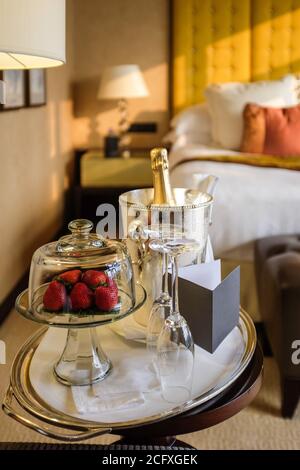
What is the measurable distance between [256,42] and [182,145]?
1.11 metres

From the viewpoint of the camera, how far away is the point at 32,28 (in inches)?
40.5

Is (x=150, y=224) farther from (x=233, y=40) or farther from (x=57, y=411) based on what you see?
(x=233, y=40)

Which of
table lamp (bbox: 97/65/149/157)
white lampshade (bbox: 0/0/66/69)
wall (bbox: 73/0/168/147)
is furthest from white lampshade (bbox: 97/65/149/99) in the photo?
white lampshade (bbox: 0/0/66/69)

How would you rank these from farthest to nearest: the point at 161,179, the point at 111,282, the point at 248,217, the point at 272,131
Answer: the point at 272,131, the point at 248,217, the point at 161,179, the point at 111,282

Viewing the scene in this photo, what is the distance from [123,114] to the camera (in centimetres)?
438

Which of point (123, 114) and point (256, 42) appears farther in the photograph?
point (123, 114)

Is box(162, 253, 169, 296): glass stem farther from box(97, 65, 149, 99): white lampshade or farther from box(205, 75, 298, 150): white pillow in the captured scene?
box(97, 65, 149, 99): white lampshade

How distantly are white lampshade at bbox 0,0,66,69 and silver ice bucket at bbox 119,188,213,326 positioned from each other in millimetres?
381

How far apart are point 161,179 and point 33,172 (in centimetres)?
209

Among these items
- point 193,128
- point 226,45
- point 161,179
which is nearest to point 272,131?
point 193,128

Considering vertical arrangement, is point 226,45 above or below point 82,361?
above

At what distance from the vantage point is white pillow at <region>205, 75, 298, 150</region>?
360 cm
